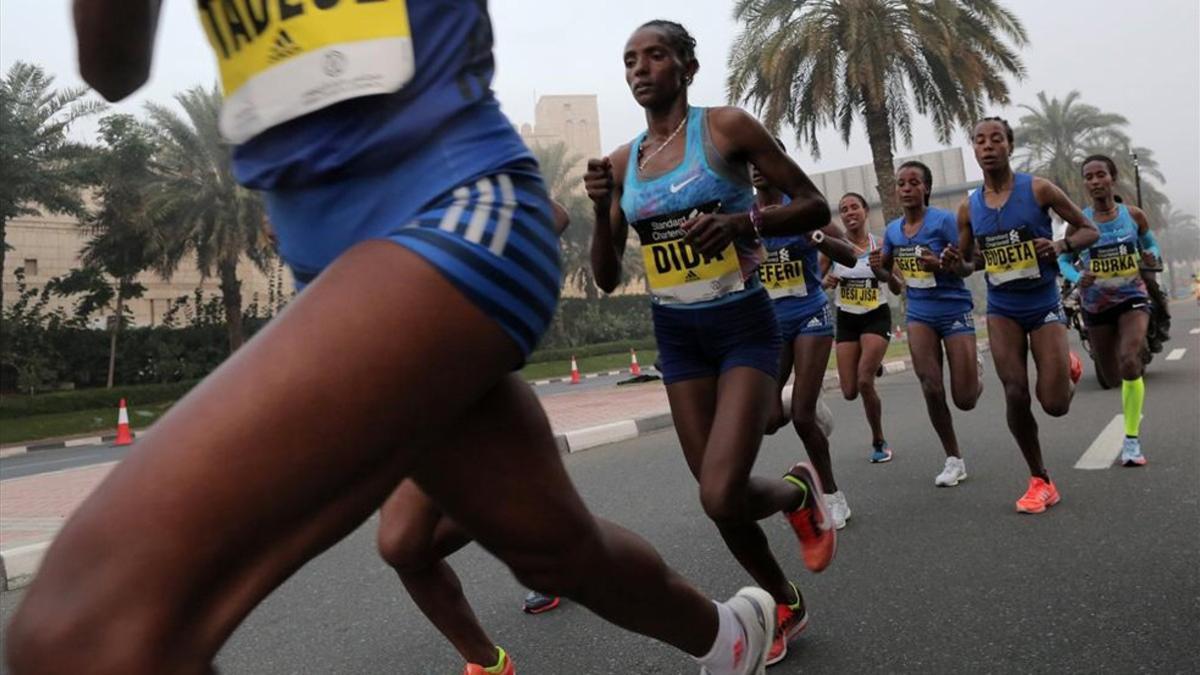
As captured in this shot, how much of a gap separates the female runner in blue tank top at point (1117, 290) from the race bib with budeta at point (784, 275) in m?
2.25

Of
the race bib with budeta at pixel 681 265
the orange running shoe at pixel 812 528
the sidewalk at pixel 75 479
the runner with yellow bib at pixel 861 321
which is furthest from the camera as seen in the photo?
the runner with yellow bib at pixel 861 321

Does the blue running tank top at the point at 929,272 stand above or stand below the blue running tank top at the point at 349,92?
below

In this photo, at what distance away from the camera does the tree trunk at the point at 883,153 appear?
1862 centimetres

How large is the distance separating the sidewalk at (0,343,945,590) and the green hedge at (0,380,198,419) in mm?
12452

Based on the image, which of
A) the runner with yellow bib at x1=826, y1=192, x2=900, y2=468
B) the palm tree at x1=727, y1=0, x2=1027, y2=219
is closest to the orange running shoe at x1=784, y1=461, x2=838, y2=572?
the runner with yellow bib at x1=826, y1=192, x2=900, y2=468

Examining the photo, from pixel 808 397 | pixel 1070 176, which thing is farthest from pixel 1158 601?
pixel 1070 176

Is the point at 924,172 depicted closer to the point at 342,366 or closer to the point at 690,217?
the point at 690,217

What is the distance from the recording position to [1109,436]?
6715 mm

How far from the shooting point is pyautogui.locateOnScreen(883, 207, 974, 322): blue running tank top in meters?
5.55

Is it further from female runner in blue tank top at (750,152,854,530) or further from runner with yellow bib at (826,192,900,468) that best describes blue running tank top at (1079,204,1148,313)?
female runner in blue tank top at (750,152,854,530)

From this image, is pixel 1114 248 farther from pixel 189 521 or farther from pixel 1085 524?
pixel 189 521

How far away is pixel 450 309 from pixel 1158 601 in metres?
2.82

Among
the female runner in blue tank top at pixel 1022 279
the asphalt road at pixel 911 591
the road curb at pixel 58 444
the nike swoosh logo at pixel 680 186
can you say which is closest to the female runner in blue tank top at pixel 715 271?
the nike swoosh logo at pixel 680 186

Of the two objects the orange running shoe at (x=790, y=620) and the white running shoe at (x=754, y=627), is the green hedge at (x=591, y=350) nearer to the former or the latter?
the orange running shoe at (x=790, y=620)
